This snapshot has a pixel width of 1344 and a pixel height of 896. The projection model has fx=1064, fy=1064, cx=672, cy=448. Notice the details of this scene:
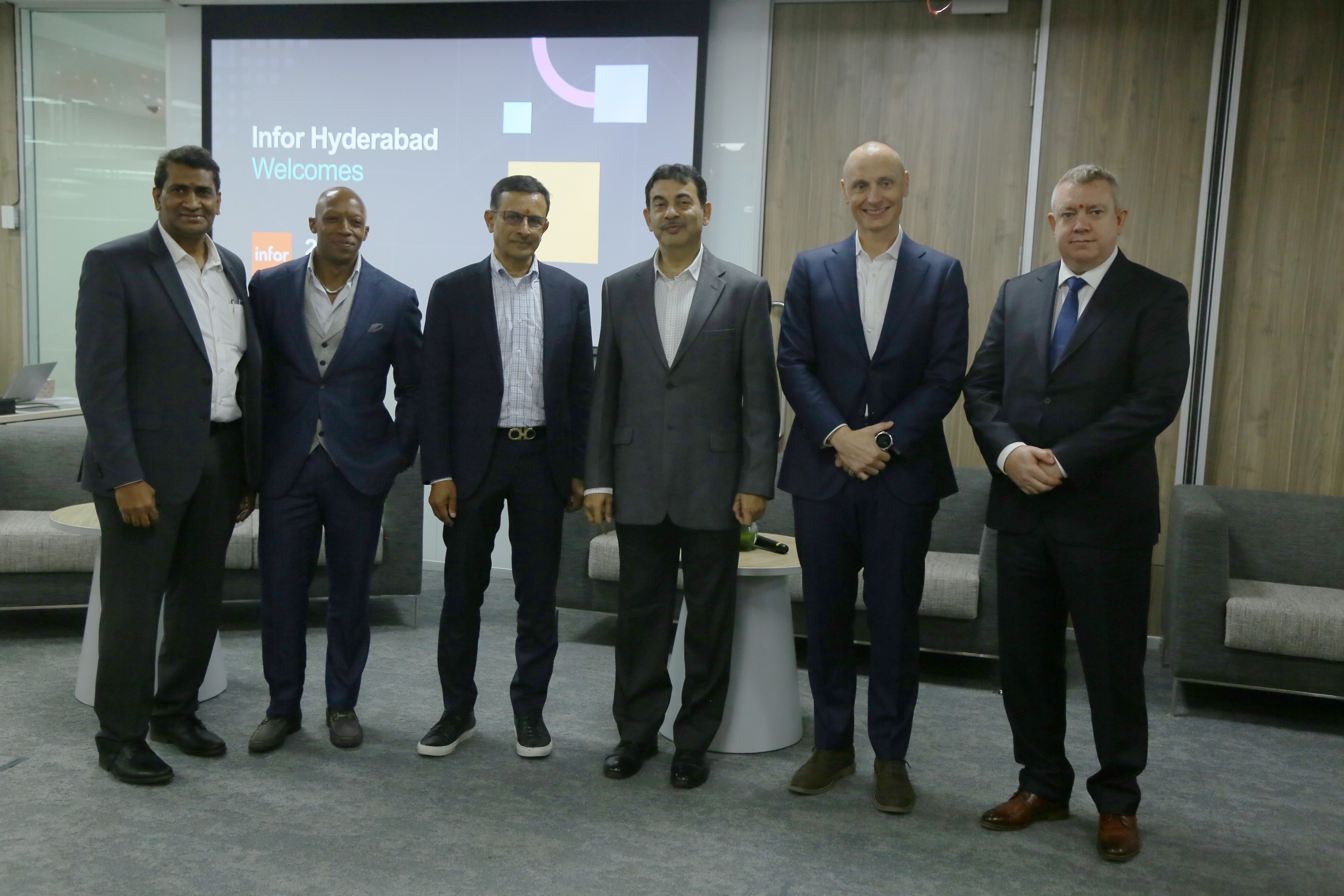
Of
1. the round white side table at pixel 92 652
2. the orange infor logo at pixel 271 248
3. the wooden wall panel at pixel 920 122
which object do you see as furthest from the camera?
the orange infor logo at pixel 271 248

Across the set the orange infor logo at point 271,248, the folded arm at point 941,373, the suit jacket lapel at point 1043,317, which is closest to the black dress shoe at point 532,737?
the folded arm at point 941,373

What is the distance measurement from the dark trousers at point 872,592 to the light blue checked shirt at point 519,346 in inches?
31.8

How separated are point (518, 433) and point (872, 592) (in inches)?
42.4

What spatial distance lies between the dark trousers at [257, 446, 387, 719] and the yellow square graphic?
239 centimetres

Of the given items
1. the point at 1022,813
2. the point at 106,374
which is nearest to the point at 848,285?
the point at 1022,813

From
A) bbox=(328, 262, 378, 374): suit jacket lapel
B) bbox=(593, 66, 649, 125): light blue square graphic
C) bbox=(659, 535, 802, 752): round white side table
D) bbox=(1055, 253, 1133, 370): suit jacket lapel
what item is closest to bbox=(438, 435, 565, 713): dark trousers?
bbox=(659, 535, 802, 752): round white side table

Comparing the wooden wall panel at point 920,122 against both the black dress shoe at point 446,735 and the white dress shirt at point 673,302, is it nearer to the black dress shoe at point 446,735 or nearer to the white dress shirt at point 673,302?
the white dress shirt at point 673,302

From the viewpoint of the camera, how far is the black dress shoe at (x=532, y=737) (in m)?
3.16

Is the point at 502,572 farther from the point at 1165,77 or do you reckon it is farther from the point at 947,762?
the point at 1165,77

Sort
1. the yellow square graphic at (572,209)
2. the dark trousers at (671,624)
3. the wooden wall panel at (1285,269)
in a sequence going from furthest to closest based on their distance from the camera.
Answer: the yellow square graphic at (572,209)
the wooden wall panel at (1285,269)
the dark trousers at (671,624)

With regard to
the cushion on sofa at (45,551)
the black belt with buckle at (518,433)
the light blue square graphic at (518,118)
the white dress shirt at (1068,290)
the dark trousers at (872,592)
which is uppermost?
the light blue square graphic at (518,118)

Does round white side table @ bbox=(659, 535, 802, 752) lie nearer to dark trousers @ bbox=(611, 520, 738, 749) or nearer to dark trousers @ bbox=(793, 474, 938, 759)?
dark trousers @ bbox=(611, 520, 738, 749)

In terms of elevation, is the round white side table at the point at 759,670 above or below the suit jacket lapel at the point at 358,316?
below

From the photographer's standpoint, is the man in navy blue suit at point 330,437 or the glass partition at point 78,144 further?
the glass partition at point 78,144
